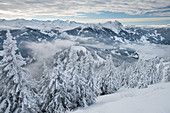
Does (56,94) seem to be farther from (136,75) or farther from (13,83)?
(136,75)

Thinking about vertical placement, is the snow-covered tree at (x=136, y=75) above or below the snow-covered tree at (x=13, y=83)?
below

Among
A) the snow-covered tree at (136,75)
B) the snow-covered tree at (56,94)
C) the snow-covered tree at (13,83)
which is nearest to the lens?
the snow-covered tree at (13,83)

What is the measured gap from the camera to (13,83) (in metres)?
13.4

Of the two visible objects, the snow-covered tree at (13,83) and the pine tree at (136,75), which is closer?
the snow-covered tree at (13,83)

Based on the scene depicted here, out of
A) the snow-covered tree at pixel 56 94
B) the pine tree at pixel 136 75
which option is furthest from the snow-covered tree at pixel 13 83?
the pine tree at pixel 136 75

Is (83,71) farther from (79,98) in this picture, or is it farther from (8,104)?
(8,104)

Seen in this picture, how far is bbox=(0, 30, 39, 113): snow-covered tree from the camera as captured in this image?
12.8 metres

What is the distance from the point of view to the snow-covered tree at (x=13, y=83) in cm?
1277

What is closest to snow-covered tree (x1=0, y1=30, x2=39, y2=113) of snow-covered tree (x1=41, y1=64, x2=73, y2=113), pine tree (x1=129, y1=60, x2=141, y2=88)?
snow-covered tree (x1=41, y1=64, x2=73, y2=113)

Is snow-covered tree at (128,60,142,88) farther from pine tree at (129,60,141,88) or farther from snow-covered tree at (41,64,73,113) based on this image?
snow-covered tree at (41,64,73,113)

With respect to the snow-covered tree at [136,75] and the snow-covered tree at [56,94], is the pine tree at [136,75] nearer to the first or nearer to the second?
the snow-covered tree at [136,75]

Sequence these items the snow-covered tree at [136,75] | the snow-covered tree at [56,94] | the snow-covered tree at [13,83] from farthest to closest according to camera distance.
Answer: the snow-covered tree at [136,75] → the snow-covered tree at [56,94] → the snow-covered tree at [13,83]

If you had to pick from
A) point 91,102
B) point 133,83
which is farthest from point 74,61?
point 133,83

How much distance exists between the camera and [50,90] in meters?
17.2
